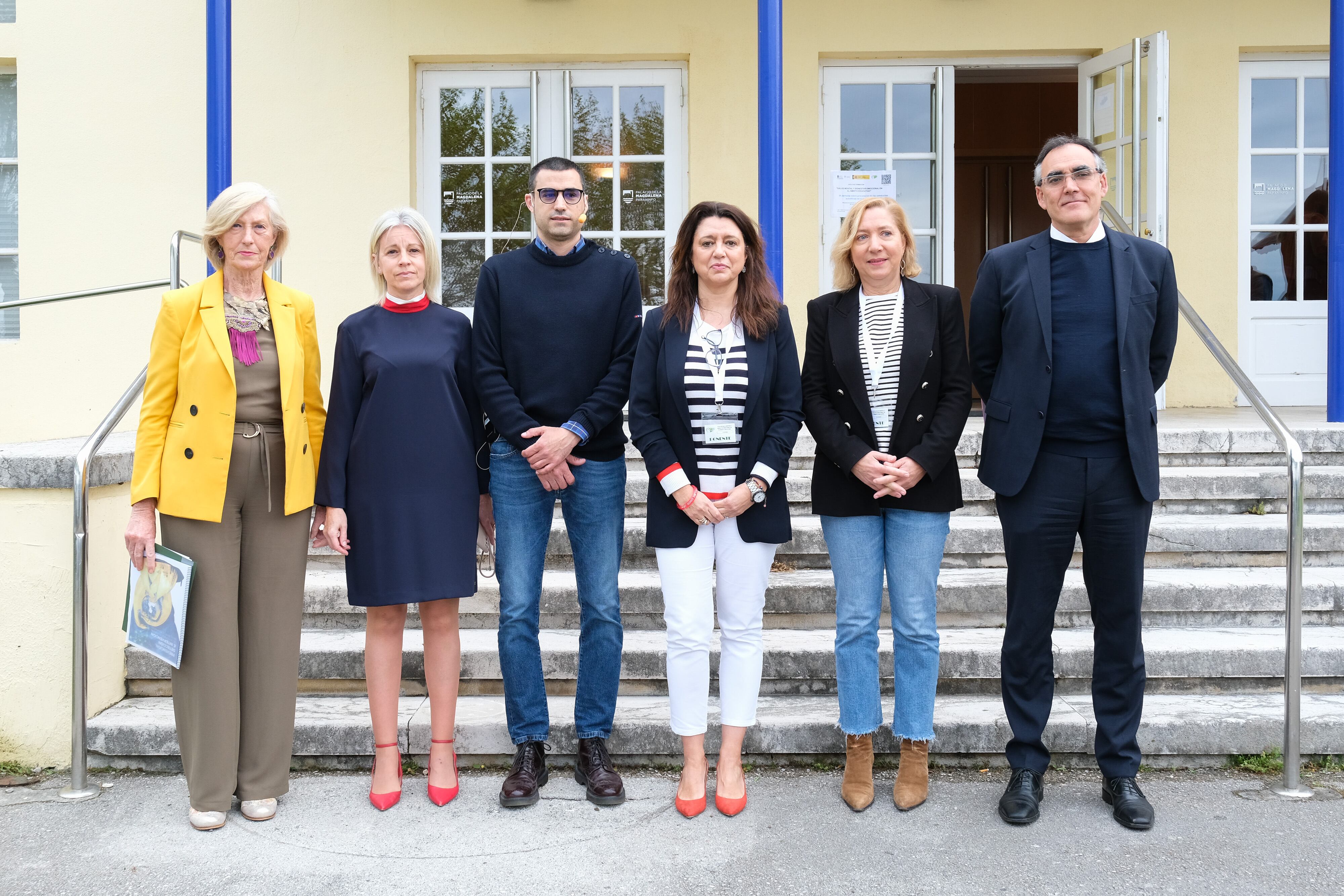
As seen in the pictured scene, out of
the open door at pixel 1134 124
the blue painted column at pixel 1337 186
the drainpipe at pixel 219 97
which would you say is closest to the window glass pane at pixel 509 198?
the drainpipe at pixel 219 97

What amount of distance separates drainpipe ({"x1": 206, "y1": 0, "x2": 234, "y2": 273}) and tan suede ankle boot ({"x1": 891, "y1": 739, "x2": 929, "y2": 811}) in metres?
4.40

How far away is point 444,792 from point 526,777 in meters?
0.25

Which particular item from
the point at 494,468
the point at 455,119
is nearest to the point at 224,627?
the point at 494,468

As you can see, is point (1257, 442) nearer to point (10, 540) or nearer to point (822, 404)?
point (822, 404)

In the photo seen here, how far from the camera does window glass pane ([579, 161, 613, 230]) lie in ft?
22.9

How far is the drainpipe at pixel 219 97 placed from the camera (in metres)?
5.50

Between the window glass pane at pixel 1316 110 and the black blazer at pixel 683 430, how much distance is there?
5.90 meters

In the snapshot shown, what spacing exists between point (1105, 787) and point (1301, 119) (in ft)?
19.4

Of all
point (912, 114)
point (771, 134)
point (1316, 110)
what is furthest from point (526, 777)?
point (1316, 110)

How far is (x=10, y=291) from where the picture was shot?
281 inches

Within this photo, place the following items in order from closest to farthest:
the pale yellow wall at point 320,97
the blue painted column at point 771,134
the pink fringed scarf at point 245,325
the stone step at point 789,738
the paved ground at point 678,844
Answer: the paved ground at point 678,844
the pink fringed scarf at point 245,325
the stone step at point 789,738
the blue painted column at point 771,134
the pale yellow wall at point 320,97

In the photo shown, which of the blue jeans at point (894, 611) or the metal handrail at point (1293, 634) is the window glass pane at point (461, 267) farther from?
the metal handrail at point (1293, 634)

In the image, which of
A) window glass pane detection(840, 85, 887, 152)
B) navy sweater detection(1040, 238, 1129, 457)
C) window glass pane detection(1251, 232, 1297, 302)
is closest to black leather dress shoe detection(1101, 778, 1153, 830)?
navy sweater detection(1040, 238, 1129, 457)

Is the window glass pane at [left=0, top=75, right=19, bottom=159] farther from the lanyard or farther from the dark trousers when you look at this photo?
the dark trousers
